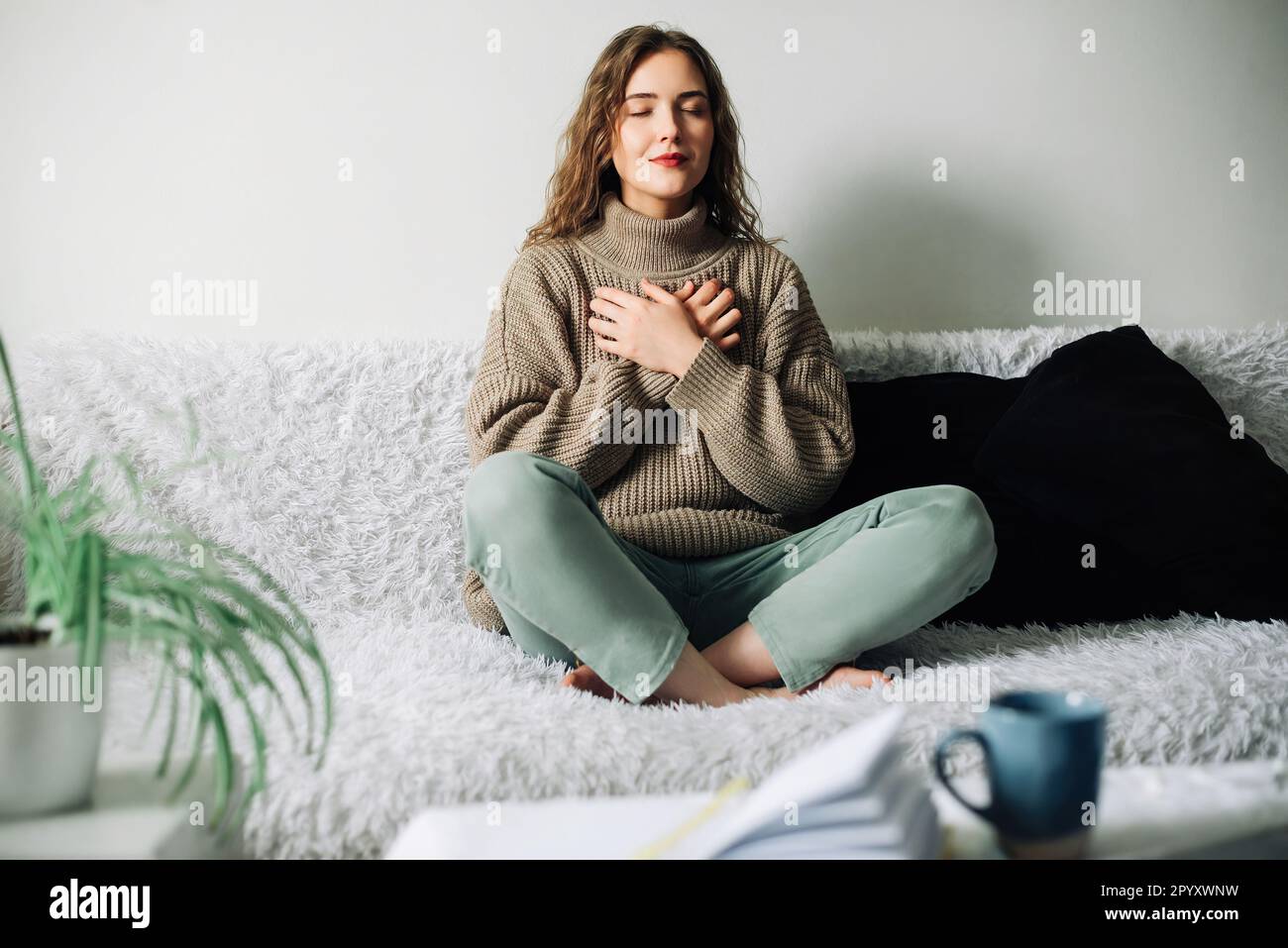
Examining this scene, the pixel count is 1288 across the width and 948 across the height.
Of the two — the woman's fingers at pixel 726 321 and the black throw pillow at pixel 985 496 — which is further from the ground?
the woman's fingers at pixel 726 321

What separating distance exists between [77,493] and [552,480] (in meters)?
0.46

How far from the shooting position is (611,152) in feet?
4.62

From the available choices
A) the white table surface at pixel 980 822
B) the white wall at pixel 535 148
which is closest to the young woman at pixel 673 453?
the white wall at pixel 535 148

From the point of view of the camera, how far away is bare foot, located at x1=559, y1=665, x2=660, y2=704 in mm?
1023

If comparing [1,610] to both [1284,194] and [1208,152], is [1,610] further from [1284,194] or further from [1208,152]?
[1284,194]

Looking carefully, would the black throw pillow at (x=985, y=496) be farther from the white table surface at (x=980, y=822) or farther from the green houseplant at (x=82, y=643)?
the green houseplant at (x=82, y=643)

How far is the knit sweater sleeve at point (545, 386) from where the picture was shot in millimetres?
1202

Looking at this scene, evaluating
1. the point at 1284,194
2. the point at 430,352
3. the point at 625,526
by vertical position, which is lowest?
the point at 625,526

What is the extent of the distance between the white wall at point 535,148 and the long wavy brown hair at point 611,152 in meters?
0.15

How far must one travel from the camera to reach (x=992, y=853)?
0.52 metres

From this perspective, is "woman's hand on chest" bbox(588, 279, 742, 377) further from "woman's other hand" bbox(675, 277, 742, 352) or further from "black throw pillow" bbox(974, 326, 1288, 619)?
"black throw pillow" bbox(974, 326, 1288, 619)

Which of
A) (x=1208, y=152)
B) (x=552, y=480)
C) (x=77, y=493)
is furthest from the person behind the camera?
(x=1208, y=152)

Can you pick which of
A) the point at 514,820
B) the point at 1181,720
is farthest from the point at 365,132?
the point at 1181,720

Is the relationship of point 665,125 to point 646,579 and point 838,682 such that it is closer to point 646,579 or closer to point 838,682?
point 646,579
